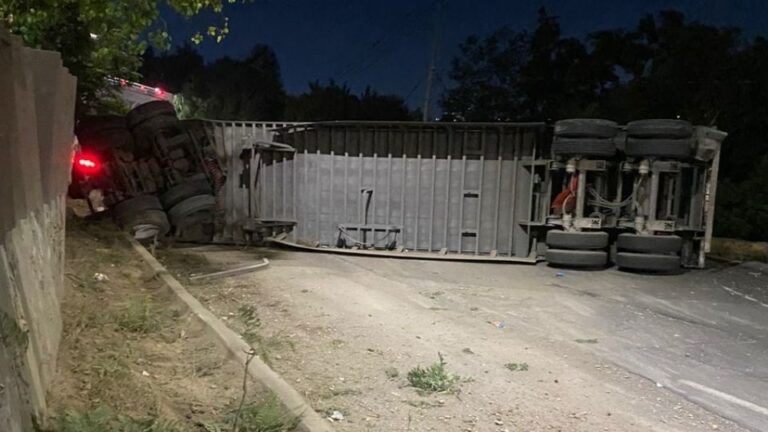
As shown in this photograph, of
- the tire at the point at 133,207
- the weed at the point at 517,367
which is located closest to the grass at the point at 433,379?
the weed at the point at 517,367

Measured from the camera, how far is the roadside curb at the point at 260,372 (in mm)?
3791

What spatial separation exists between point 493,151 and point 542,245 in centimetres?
211

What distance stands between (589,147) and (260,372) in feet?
27.4

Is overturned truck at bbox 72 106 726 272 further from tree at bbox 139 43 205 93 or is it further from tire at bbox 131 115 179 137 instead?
tree at bbox 139 43 205 93

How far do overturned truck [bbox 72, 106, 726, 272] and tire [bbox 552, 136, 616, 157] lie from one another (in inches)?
0.7

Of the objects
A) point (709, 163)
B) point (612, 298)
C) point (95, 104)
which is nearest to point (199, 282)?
point (612, 298)

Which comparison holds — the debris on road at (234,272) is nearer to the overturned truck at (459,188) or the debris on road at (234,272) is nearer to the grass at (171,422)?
the overturned truck at (459,188)

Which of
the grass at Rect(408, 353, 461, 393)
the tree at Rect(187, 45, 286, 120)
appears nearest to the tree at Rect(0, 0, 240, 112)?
the grass at Rect(408, 353, 461, 393)

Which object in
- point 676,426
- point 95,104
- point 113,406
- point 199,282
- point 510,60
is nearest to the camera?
point 113,406

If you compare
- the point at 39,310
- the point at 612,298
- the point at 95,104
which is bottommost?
the point at 612,298

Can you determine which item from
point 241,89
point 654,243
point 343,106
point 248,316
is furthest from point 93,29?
point 241,89

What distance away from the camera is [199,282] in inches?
339

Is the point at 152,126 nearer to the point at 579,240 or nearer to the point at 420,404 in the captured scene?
the point at 579,240

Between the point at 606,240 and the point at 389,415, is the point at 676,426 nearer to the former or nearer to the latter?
Result: the point at 389,415
